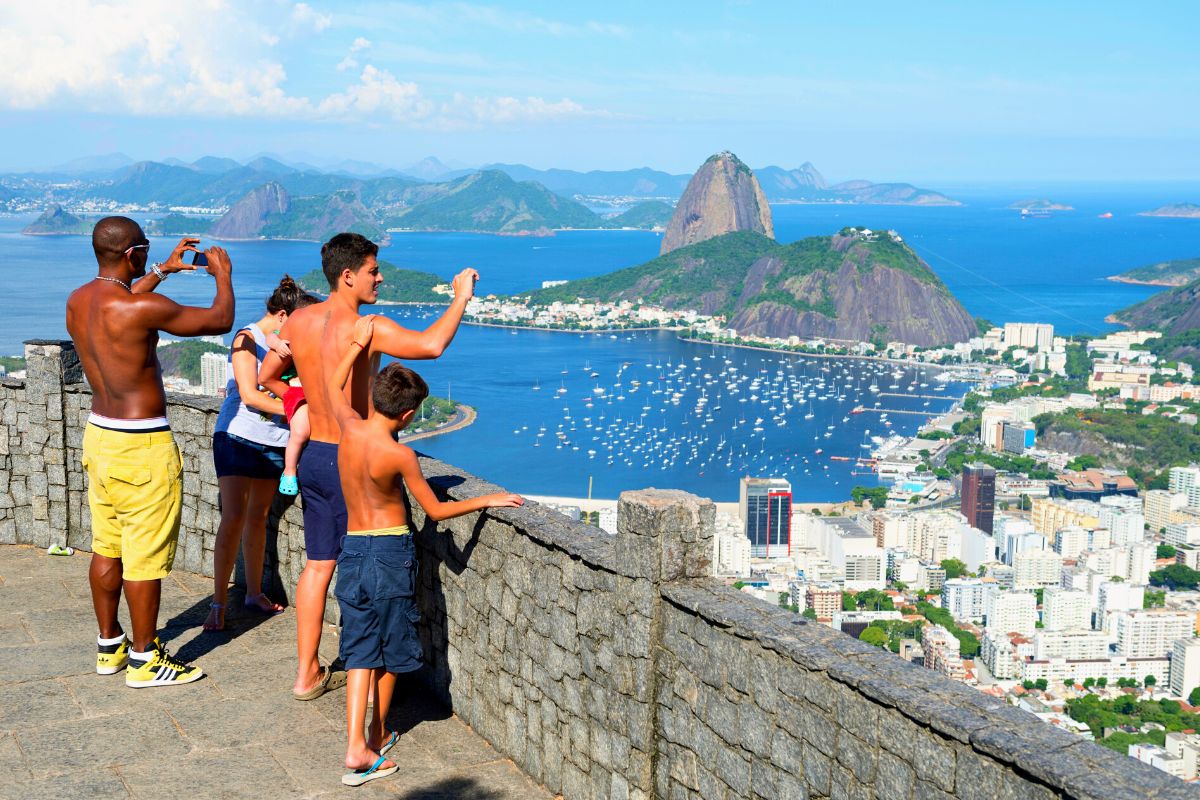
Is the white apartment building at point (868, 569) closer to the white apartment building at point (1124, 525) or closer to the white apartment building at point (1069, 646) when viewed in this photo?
the white apartment building at point (1069, 646)

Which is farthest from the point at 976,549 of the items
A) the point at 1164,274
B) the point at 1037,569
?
the point at 1164,274

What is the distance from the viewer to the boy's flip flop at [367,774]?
397 centimetres

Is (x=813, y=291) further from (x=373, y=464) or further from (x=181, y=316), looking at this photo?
(x=373, y=464)

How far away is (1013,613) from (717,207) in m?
148

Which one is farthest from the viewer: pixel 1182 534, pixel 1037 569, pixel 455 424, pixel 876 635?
pixel 455 424

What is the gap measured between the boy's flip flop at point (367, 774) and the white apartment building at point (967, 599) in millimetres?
42338

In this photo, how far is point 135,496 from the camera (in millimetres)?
4535

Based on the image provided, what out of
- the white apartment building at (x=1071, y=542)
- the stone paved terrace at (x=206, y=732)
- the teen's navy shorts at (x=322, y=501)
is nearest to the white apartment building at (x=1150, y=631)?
the white apartment building at (x=1071, y=542)

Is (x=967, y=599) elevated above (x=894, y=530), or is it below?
below

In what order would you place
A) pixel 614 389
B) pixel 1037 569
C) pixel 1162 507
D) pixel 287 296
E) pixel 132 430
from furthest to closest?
pixel 614 389, pixel 1162 507, pixel 1037 569, pixel 287 296, pixel 132 430

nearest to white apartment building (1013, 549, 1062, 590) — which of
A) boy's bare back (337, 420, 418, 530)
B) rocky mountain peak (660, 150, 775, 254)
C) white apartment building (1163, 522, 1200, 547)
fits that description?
white apartment building (1163, 522, 1200, 547)

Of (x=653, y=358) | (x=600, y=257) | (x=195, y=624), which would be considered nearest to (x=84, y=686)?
(x=195, y=624)

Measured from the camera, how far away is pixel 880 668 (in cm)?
281

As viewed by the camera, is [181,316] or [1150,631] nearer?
[181,316]
